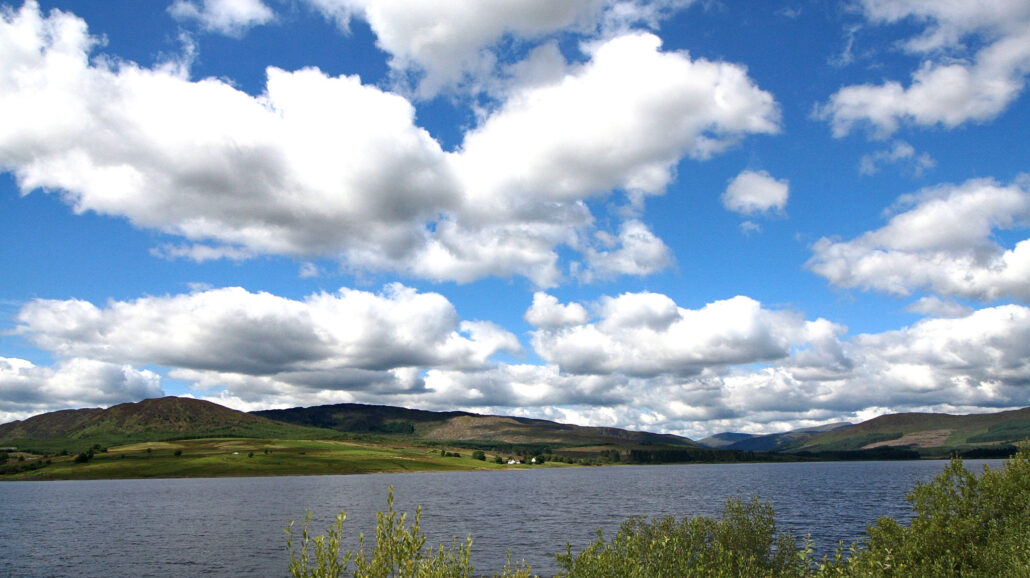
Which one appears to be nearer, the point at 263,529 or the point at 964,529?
the point at 964,529

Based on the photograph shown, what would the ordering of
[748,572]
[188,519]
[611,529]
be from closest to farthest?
[748,572], [611,529], [188,519]

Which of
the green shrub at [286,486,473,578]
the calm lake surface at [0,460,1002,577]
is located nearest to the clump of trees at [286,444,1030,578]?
the green shrub at [286,486,473,578]

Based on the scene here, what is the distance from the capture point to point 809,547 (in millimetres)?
29531

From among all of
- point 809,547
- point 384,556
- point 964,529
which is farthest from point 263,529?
point 384,556

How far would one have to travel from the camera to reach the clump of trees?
2242 cm

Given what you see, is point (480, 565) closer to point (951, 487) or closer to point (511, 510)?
point (951, 487)

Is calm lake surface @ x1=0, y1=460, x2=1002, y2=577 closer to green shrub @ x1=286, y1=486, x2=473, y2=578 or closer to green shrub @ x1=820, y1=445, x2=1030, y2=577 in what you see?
green shrub @ x1=820, y1=445, x2=1030, y2=577

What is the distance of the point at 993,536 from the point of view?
142ft

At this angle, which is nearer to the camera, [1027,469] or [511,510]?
[1027,469]

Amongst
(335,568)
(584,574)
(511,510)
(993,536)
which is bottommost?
(511,510)

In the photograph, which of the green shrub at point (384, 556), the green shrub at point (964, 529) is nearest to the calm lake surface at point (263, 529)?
the green shrub at point (964, 529)

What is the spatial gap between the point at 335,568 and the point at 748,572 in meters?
23.4

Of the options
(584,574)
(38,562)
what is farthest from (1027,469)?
(38,562)

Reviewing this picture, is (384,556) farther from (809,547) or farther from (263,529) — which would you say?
(263,529)
